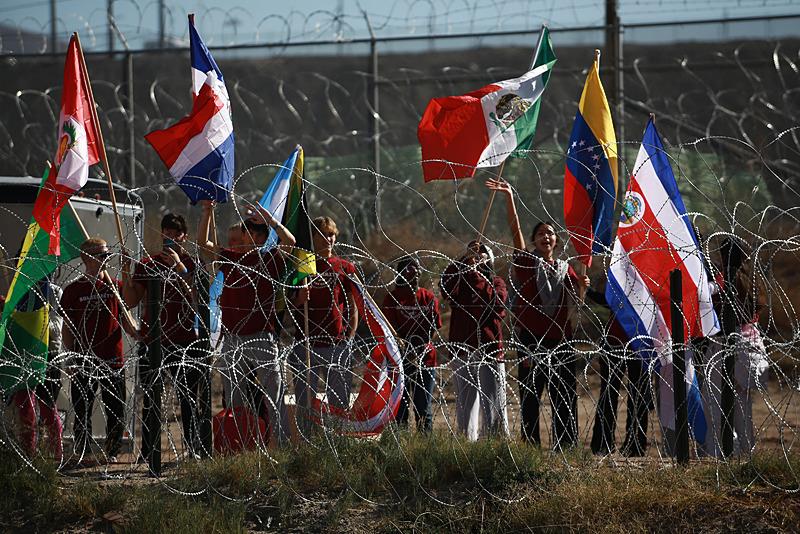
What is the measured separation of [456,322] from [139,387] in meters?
2.12

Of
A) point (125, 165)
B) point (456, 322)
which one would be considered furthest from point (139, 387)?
point (125, 165)

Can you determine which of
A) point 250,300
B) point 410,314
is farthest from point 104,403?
point 410,314

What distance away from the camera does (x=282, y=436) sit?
634cm

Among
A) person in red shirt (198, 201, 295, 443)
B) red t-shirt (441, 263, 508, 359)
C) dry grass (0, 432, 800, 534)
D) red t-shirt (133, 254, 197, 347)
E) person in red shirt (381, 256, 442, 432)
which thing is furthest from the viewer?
person in red shirt (381, 256, 442, 432)

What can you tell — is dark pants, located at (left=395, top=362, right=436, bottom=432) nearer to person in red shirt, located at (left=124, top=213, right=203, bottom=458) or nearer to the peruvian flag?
person in red shirt, located at (left=124, top=213, right=203, bottom=458)

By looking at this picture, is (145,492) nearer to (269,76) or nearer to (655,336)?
(655,336)

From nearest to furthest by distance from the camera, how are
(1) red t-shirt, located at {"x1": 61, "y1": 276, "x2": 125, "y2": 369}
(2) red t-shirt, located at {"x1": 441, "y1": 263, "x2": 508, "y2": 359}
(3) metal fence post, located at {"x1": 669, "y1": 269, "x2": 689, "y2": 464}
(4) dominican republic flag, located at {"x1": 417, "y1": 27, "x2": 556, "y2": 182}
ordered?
1. (3) metal fence post, located at {"x1": 669, "y1": 269, "x2": 689, "y2": 464}
2. (4) dominican republic flag, located at {"x1": 417, "y1": 27, "x2": 556, "y2": 182}
3. (1) red t-shirt, located at {"x1": 61, "y1": 276, "x2": 125, "y2": 369}
4. (2) red t-shirt, located at {"x1": 441, "y1": 263, "x2": 508, "y2": 359}

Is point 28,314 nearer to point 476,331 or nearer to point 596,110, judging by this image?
point 476,331

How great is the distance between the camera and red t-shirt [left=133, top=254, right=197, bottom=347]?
635cm

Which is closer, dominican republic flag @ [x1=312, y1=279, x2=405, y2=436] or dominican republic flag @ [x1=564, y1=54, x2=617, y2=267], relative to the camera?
dominican republic flag @ [x1=312, y1=279, x2=405, y2=436]

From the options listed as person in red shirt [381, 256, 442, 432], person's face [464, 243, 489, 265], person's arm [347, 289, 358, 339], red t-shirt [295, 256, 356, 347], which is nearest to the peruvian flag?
red t-shirt [295, 256, 356, 347]

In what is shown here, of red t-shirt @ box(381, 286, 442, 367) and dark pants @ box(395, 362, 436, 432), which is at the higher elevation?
red t-shirt @ box(381, 286, 442, 367)

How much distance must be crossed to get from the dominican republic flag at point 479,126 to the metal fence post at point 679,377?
1.22 m

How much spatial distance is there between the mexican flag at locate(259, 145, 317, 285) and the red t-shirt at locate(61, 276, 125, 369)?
40.7 inches
